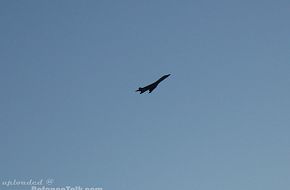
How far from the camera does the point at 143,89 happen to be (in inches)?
3433

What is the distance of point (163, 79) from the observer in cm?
8812

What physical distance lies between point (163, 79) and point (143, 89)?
3771mm
